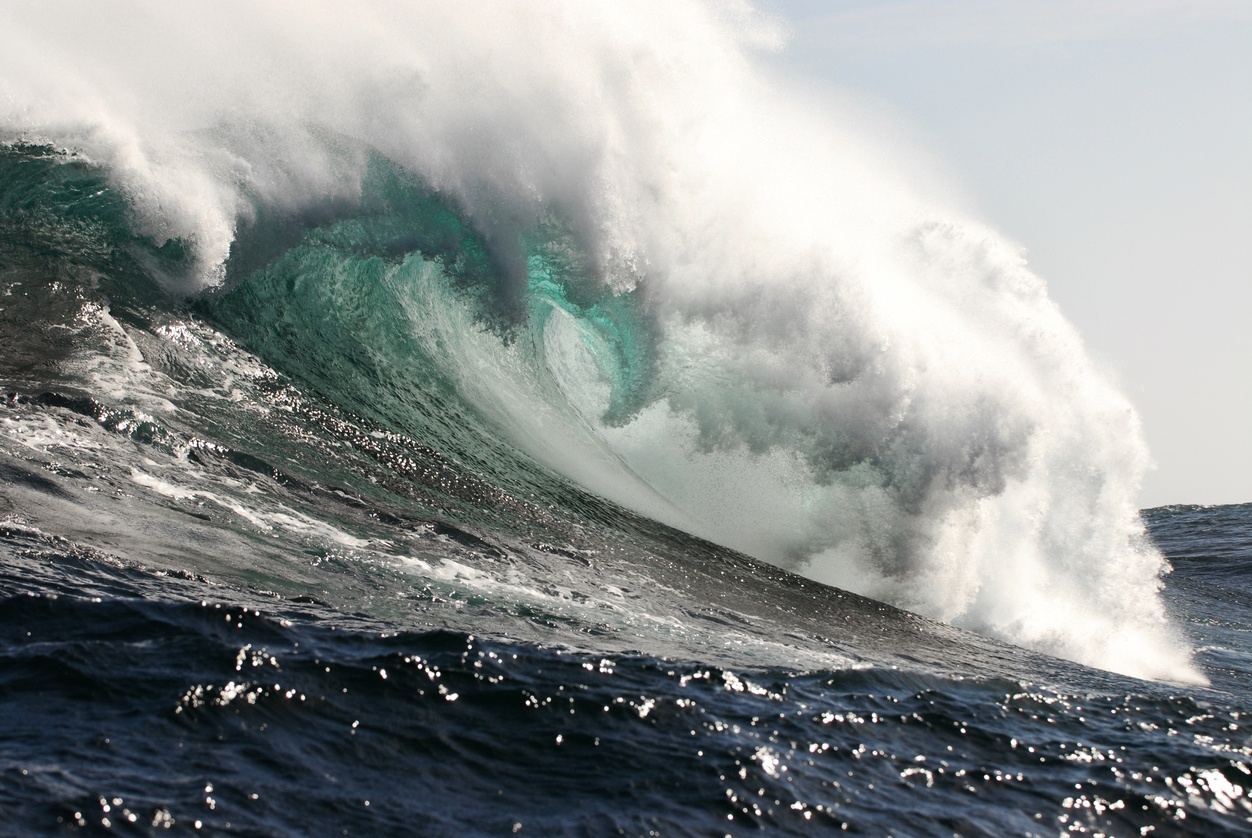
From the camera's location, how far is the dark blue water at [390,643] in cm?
462

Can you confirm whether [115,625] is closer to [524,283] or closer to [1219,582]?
[524,283]

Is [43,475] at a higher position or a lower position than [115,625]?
higher

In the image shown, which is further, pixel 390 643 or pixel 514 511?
pixel 514 511

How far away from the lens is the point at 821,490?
14.5 metres

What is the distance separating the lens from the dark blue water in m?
4.62

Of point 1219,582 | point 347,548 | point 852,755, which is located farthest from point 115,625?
point 1219,582

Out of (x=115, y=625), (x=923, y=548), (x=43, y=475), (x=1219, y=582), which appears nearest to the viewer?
(x=115, y=625)

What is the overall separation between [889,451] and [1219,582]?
1167cm

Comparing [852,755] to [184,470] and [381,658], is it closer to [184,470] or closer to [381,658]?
[381,658]

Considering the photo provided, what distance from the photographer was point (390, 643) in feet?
20.3

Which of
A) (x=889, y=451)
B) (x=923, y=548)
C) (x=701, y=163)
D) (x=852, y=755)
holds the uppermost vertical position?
(x=701, y=163)

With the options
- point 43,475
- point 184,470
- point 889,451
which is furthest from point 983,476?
point 43,475

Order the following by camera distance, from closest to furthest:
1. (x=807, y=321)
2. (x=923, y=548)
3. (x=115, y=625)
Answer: (x=115, y=625) < (x=923, y=548) < (x=807, y=321)

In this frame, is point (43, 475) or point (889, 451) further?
point (889, 451)
